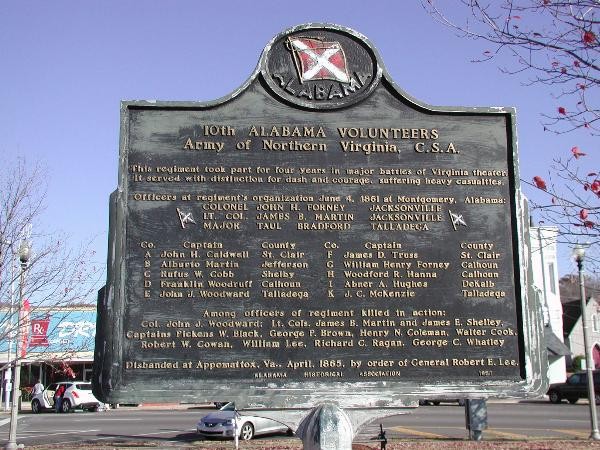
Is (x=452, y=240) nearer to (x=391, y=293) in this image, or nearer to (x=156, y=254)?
(x=391, y=293)

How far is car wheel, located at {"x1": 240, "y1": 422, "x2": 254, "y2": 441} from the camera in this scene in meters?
17.6

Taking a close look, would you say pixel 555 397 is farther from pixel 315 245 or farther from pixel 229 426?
pixel 315 245

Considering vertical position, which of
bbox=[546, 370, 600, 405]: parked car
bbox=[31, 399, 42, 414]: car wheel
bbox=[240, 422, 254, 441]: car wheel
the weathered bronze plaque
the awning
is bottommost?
bbox=[31, 399, 42, 414]: car wheel

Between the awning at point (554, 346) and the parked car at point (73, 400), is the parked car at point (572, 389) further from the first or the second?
the parked car at point (73, 400)

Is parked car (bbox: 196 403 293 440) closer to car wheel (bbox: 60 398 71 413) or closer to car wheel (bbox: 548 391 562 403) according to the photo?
car wheel (bbox: 60 398 71 413)

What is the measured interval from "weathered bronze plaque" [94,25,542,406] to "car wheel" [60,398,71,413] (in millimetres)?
27016

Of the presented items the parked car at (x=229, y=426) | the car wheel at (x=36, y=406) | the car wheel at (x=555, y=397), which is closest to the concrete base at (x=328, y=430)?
the parked car at (x=229, y=426)

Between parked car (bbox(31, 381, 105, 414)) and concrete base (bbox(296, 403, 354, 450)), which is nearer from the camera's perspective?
concrete base (bbox(296, 403, 354, 450))

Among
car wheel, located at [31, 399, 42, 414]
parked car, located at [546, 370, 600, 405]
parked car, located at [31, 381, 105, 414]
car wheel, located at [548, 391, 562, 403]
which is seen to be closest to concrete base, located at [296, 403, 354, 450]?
parked car, located at [31, 381, 105, 414]

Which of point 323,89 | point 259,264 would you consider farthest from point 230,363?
point 323,89

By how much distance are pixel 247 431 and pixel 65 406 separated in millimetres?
17009

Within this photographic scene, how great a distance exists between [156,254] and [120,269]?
1.26ft

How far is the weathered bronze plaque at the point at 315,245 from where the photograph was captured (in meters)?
6.84

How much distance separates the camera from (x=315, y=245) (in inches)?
282
